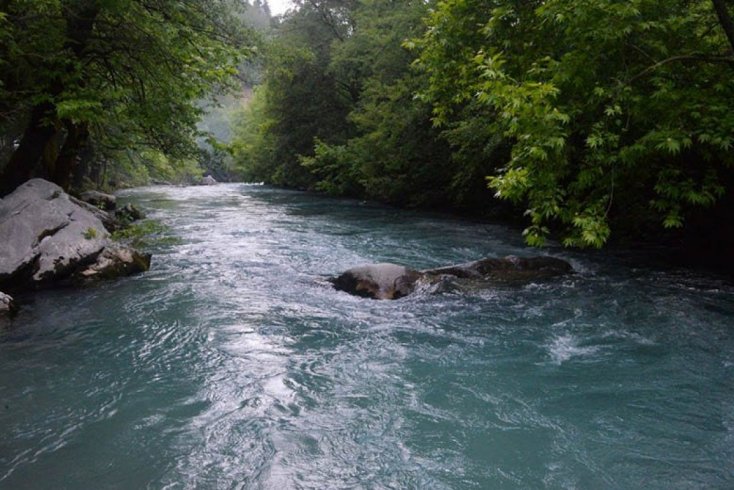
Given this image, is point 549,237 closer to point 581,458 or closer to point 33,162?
point 581,458

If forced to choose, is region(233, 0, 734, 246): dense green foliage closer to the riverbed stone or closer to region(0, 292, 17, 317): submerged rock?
the riverbed stone

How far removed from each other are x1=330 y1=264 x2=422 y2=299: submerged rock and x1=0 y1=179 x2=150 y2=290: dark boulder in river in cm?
423

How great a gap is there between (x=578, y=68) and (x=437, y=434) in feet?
14.5

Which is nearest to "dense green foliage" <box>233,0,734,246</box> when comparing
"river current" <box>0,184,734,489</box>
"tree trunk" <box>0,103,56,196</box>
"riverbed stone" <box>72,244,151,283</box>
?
"river current" <box>0,184,734,489</box>

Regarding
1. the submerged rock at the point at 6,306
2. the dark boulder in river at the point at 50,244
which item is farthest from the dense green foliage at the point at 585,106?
the submerged rock at the point at 6,306

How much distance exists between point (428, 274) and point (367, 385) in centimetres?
421

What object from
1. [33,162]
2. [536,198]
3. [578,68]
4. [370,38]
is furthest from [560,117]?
[370,38]

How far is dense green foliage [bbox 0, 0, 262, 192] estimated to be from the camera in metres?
8.66

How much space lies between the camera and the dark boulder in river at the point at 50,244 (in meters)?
8.46

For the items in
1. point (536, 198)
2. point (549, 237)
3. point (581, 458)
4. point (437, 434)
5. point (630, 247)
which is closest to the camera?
point (581, 458)

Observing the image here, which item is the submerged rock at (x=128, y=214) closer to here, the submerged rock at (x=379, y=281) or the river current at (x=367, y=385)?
the river current at (x=367, y=385)

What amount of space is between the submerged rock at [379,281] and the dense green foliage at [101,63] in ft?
13.7

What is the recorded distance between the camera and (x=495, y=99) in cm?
514

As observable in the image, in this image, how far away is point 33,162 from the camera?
11.6 meters
